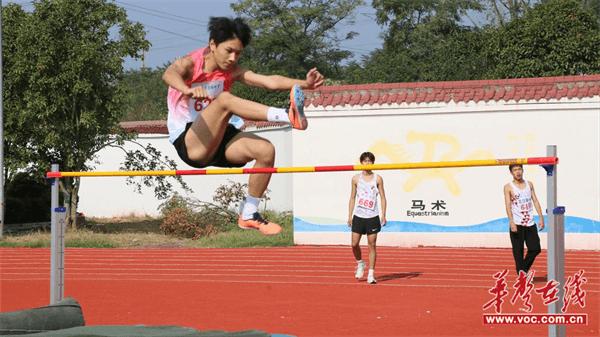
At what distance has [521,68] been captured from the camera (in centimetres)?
2808

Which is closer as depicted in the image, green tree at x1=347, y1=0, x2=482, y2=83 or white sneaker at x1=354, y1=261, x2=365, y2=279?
white sneaker at x1=354, y1=261, x2=365, y2=279

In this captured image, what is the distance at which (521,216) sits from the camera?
11164 millimetres

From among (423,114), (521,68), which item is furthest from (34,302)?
(521,68)

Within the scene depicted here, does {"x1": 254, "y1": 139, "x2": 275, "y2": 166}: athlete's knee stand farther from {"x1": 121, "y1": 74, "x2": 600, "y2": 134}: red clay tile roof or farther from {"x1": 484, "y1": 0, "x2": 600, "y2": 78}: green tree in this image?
{"x1": 484, "y1": 0, "x2": 600, "y2": 78}: green tree

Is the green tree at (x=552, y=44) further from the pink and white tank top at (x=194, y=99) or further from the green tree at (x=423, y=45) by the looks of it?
the pink and white tank top at (x=194, y=99)

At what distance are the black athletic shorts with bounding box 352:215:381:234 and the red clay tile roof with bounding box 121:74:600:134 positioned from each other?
4.73 meters

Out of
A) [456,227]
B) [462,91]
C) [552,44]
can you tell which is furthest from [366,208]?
[552,44]

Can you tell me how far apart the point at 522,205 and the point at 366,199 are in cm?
190

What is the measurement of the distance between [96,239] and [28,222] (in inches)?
228

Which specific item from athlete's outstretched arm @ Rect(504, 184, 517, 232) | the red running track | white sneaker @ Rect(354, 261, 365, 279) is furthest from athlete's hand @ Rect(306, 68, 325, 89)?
white sneaker @ Rect(354, 261, 365, 279)

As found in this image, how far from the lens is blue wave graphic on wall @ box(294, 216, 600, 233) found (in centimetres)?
1566

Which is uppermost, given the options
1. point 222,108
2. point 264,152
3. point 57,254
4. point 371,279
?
point 222,108

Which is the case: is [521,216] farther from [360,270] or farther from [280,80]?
[280,80]

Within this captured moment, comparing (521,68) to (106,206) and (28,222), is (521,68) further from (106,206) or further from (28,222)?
(28,222)
